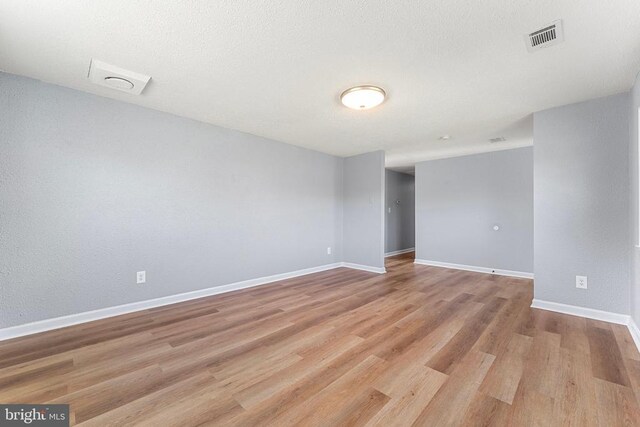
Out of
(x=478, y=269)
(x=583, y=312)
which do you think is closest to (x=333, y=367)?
(x=583, y=312)

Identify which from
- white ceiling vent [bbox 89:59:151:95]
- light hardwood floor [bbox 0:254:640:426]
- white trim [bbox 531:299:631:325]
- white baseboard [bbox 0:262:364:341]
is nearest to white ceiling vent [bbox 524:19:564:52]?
light hardwood floor [bbox 0:254:640:426]

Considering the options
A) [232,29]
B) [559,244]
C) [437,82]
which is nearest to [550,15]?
[437,82]

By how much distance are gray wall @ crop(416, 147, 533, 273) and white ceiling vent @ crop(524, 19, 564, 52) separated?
10.9 ft

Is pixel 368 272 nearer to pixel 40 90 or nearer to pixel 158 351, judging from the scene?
pixel 158 351

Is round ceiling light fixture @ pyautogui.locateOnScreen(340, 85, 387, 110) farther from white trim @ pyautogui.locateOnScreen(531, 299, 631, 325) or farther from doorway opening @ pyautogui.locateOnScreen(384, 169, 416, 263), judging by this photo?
doorway opening @ pyautogui.locateOnScreen(384, 169, 416, 263)

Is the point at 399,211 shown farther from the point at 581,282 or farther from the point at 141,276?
the point at 141,276

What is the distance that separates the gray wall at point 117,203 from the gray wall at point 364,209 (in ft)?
5.45

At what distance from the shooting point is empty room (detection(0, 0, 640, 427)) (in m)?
1.49

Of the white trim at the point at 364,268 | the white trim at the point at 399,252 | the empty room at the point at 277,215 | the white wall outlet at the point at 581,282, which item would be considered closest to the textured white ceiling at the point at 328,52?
the empty room at the point at 277,215

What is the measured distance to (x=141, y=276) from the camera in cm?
284

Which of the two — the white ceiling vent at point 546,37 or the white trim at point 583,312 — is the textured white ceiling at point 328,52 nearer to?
the white ceiling vent at point 546,37

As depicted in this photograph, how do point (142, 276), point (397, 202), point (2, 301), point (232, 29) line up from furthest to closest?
point (397, 202), point (142, 276), point (2, 301), point (232, 29)

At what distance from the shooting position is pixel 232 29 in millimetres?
1676

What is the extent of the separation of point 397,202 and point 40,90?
6958mm
